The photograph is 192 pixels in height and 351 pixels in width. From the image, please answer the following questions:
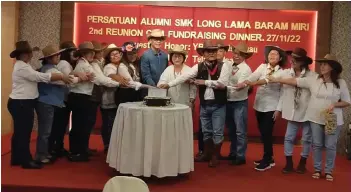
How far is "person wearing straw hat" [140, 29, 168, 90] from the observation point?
526 cm

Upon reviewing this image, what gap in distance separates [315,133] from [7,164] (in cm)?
328

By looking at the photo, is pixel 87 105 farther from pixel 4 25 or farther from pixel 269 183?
pixel 4 25

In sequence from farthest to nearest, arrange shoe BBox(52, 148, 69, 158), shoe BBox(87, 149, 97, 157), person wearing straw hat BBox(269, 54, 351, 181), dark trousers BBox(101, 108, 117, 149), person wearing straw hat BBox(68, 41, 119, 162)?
shoe BBox(87, 149, 97, 157) < dark trousers BBox(101, 108, 117, 149) < shoe BBox(52, 148, 69, 158) < person wearing straw hat BBox(68, 41, 119, 162) < person wearing straw hat BBox(269, 54, 351, 181)

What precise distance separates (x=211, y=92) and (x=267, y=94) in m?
0.63

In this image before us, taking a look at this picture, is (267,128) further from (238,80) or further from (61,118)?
(61,118)

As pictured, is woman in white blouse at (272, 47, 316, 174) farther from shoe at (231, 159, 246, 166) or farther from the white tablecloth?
the white tablecloth

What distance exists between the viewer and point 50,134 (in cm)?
491

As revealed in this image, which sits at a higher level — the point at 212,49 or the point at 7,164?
the point at 212,49

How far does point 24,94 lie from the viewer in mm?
4363

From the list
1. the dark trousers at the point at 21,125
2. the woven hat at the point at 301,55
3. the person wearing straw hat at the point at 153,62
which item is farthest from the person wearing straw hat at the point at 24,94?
the woven hat at the point at 301,55

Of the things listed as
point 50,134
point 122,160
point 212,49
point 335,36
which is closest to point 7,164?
point 50,134

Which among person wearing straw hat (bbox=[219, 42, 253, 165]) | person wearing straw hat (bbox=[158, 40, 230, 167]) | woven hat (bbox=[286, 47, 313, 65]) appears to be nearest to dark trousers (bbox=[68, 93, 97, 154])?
person wearing straw hat (bbox=[158, 40, 230, 167])

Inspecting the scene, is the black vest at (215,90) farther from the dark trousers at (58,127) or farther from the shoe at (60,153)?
the shoe at (60,153)

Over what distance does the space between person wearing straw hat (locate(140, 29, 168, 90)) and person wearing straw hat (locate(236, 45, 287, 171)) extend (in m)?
1.06
